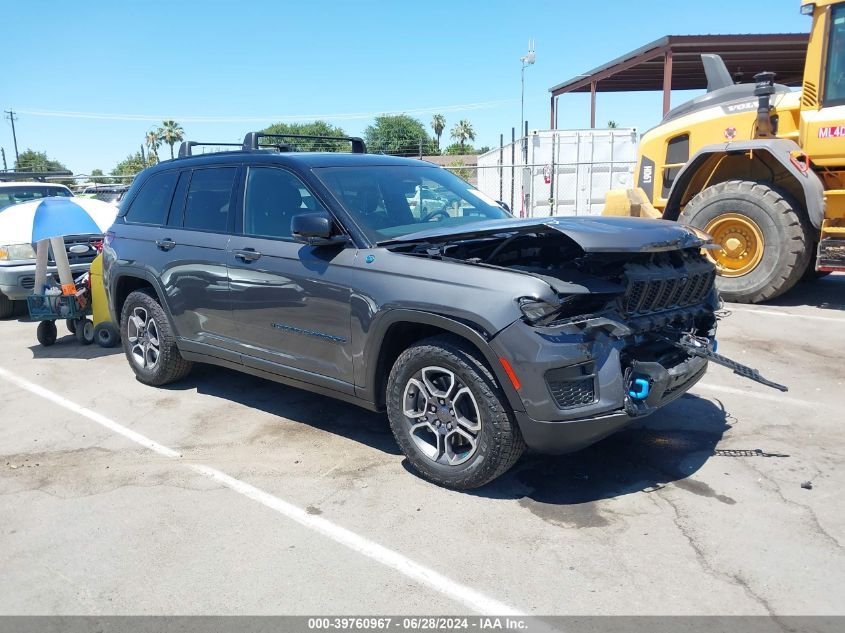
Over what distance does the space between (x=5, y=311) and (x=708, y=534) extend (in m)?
9.94

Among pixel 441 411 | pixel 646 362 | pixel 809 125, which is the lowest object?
pixel 441 411

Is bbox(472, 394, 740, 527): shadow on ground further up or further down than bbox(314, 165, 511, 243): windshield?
further down

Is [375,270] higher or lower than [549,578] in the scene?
higher

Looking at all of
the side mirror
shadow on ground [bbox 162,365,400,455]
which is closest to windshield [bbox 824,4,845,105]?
shadow on ground [bbox 162,365,400,455]

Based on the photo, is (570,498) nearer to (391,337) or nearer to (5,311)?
(391,337)

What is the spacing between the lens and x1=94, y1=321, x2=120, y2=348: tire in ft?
24.8

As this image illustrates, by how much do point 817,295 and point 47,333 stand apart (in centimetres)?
958

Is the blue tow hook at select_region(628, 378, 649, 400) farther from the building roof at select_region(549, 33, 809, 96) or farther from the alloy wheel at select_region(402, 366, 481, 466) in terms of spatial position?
the building roof at select_region(549, 33, 809, 96)

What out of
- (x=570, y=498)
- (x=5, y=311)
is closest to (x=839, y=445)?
(x=570, y=498)

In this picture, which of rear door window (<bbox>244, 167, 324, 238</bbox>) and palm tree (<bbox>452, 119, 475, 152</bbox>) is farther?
palm tree (<bbox>452, 119, 475, 152</bbox>)

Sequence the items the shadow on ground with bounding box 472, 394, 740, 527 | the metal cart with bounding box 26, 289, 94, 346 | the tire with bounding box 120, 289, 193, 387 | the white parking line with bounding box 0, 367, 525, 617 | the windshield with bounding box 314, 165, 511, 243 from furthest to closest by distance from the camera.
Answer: the metal cart with bounding box 26, 289, 94, 346
the tire with bounding box 120, 289, 193, 387
the windshield with bounding box 314, 165, 511, 243
the shadow on ground with bounding box 472, 394, 740, 527
the white parking line with bounding box 0, 367, 525, 617

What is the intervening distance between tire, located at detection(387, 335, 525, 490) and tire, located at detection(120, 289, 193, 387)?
2611mm

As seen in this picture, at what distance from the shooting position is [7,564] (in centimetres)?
330

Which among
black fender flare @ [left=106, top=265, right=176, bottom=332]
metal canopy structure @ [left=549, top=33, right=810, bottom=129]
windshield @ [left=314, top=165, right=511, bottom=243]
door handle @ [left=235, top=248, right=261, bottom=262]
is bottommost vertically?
black fender flare @ [left=106, top=265, right=176, bottom=332]
